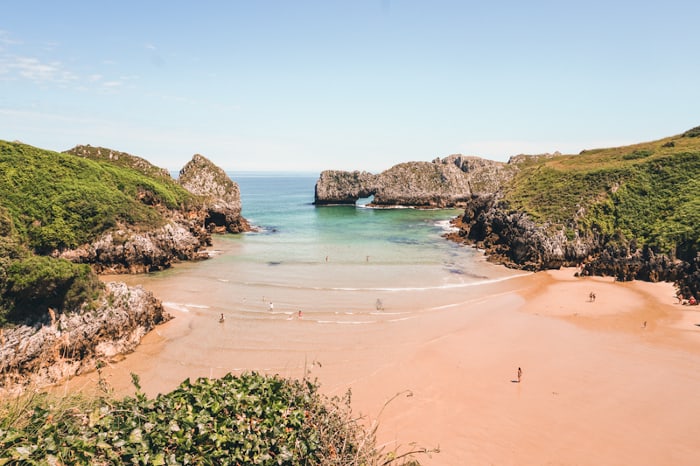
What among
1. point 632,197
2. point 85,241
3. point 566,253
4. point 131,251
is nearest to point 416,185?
point 632,197

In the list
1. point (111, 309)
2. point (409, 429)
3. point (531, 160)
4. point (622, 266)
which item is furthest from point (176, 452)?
point (531, 160)

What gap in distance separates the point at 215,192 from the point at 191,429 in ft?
251

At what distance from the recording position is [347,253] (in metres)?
52.0

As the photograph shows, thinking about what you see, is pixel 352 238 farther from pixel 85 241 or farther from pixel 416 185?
pixel 416 185

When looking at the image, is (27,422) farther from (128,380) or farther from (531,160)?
(531,160)

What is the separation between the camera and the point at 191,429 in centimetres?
646

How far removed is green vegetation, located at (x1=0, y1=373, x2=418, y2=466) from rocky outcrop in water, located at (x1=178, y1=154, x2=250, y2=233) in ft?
208

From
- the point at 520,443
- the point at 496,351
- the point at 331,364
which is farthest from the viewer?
the point at 496,351

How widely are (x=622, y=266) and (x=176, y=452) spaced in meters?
44.6

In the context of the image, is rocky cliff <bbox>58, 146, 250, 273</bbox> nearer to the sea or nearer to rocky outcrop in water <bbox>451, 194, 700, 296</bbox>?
the sea

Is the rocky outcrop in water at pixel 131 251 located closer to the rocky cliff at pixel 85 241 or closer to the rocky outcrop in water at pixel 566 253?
the rocky cliff at pixel 85 241

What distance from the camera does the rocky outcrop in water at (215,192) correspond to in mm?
68188

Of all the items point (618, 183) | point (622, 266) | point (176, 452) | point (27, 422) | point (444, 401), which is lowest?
point (444, 401)

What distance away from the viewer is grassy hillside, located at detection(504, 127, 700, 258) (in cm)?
3947
